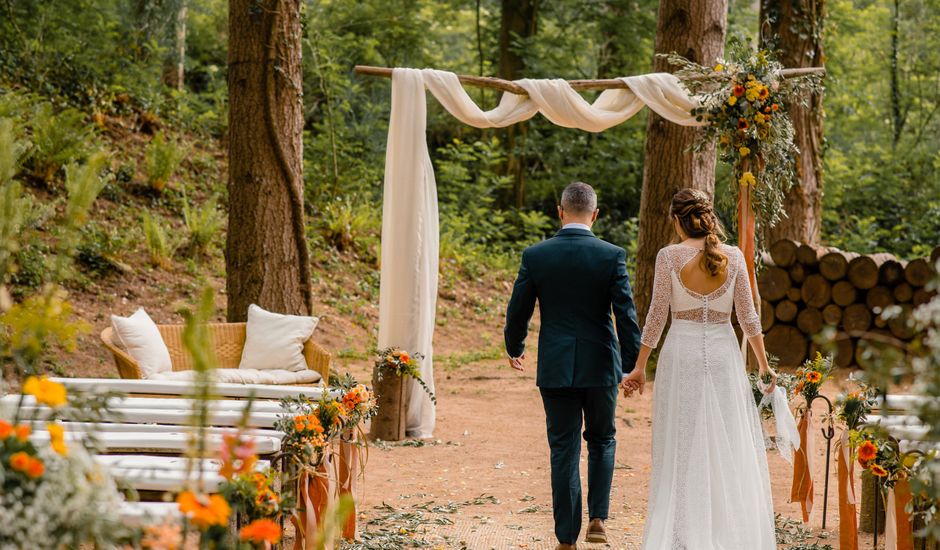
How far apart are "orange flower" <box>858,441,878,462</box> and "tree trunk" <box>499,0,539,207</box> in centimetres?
1390

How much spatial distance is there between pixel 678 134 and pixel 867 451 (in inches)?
214

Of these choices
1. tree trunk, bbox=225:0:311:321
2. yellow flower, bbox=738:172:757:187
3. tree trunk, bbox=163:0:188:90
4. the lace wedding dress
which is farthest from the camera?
tree trunk, bbox=163:0:188:90

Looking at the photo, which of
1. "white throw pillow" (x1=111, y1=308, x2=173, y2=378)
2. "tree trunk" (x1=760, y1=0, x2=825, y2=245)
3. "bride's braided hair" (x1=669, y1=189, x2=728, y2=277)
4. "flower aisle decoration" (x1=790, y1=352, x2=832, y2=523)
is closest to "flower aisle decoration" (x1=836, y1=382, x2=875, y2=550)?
"flower aisle decoration" (x1=790, y1=352, x2=832, y2=523)

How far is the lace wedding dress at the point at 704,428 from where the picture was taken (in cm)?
441

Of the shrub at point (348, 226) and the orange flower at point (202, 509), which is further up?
the shrub at point (348, 226)

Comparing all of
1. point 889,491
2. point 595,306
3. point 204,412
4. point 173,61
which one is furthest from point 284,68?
point 173,61

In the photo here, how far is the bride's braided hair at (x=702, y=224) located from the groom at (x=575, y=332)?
361 mm

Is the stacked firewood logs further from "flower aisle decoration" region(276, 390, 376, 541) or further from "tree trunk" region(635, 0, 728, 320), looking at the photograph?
"flower aisle decoration" region(276, 390, 376, 541)

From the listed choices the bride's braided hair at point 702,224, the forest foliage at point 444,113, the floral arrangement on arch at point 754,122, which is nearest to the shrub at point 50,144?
the forest foliage at point 444,113

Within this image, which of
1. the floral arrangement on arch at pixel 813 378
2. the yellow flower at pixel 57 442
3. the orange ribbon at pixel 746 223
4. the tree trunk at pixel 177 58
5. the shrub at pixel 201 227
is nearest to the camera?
the yellow flower at pixel 57 442

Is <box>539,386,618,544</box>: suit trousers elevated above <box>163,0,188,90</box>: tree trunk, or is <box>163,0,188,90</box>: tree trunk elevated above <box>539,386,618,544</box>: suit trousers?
<box>163,0,188,90</box>: tree trunk

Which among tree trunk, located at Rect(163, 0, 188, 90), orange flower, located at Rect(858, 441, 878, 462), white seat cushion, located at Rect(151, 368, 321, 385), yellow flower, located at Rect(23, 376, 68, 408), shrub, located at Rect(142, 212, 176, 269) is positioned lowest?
white seat cushion, located at Rect(151, 368, 321, 385)

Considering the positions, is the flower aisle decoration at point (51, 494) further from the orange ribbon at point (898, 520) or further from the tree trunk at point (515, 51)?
the tree trunk at point (515, 51)

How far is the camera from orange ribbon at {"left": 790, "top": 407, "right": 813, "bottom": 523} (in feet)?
17.1
